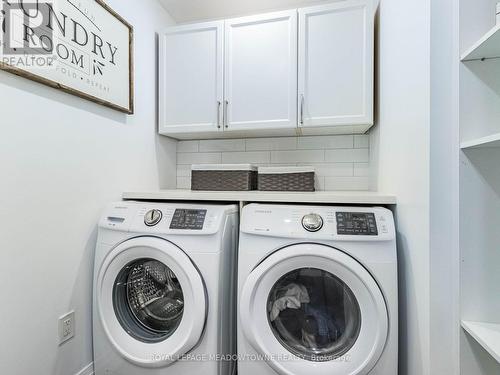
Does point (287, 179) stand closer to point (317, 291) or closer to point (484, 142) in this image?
point (317, 291)

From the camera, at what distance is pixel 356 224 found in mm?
1127

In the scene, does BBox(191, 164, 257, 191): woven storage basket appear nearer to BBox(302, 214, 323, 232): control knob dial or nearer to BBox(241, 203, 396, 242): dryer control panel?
BBox(241, 203, 396, 242): dryer control panel

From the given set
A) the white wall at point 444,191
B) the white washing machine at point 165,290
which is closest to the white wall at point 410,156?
the white wall at point 444,191

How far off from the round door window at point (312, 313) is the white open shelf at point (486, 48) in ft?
2.97

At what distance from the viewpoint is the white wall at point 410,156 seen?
893 millimetres

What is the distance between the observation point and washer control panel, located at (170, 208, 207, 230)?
1230 mm

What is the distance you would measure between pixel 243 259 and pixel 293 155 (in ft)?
3.54

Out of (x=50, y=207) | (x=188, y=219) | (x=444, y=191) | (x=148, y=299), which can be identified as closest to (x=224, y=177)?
(x=188, y=219)

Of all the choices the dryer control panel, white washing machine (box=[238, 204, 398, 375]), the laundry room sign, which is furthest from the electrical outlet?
the laundry room sign

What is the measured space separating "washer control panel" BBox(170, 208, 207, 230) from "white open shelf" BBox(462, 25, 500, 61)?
1.12 meters

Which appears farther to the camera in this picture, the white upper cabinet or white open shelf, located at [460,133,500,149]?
the white upper cabinet

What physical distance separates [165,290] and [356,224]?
3.23 ft

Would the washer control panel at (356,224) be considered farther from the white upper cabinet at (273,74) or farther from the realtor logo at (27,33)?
the realtor logo at (27,33)

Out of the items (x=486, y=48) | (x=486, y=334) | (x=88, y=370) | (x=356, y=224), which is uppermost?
(x=486, y=48)
